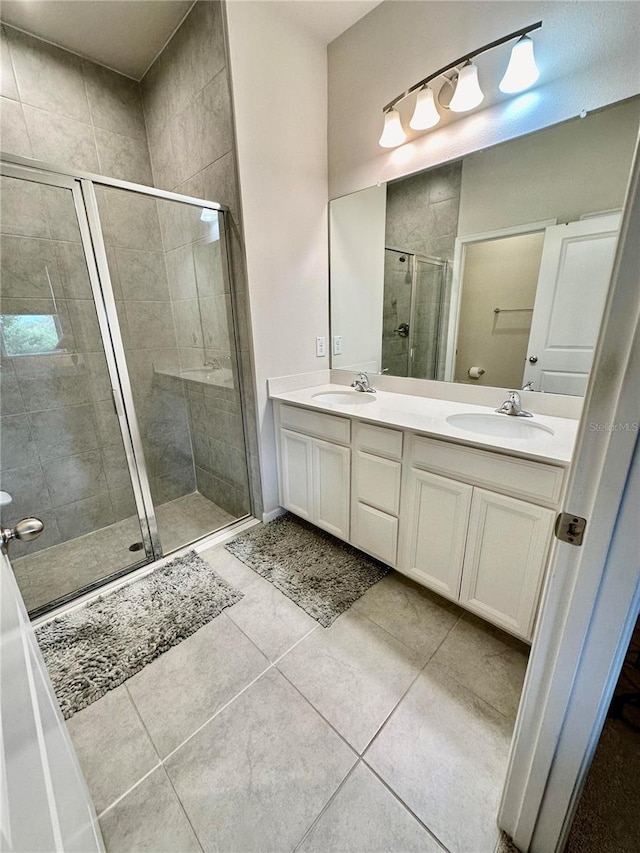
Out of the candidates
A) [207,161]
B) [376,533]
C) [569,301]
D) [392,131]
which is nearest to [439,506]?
[376,533]

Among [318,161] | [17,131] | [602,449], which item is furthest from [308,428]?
[17,131]

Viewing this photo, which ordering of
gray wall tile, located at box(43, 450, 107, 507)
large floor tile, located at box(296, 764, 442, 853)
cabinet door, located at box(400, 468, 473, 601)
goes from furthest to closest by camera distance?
gray wall tile, located at box(43, 450, 107, 507) < cabinet door, located at box(400, 468, 473, 601) < large floor tile, located at box(296, 764, 442, 853)

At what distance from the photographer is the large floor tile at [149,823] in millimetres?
884

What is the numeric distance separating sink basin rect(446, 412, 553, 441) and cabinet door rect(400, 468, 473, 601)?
0.31 m

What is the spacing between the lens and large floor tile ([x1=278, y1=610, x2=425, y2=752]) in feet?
3.80

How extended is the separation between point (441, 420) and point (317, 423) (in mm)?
637

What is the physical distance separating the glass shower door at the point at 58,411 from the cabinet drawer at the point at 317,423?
35.2 inches

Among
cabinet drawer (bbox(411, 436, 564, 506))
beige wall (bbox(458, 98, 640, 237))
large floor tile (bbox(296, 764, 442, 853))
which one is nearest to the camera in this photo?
large floor tile (bbox(296, 764, 442, 853))

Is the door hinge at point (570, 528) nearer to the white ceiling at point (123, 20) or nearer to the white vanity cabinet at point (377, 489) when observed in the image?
the white vanity cabinet at point (377, 489)

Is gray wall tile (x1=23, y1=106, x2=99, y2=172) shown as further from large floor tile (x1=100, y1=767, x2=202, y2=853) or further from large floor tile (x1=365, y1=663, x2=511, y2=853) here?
large floor tile (x1=365, y1=663, x2=511, y2=853)

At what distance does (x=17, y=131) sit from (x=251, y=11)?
136 centimetres

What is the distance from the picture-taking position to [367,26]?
1.74 m

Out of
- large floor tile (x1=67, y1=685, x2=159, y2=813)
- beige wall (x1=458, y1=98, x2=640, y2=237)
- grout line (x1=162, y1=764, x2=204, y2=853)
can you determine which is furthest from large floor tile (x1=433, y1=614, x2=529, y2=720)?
beige wall (x1=458, y1=98, x2=640, y2=237)

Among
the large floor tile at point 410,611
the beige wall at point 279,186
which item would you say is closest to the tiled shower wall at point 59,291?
the beige wall at point 279,186
